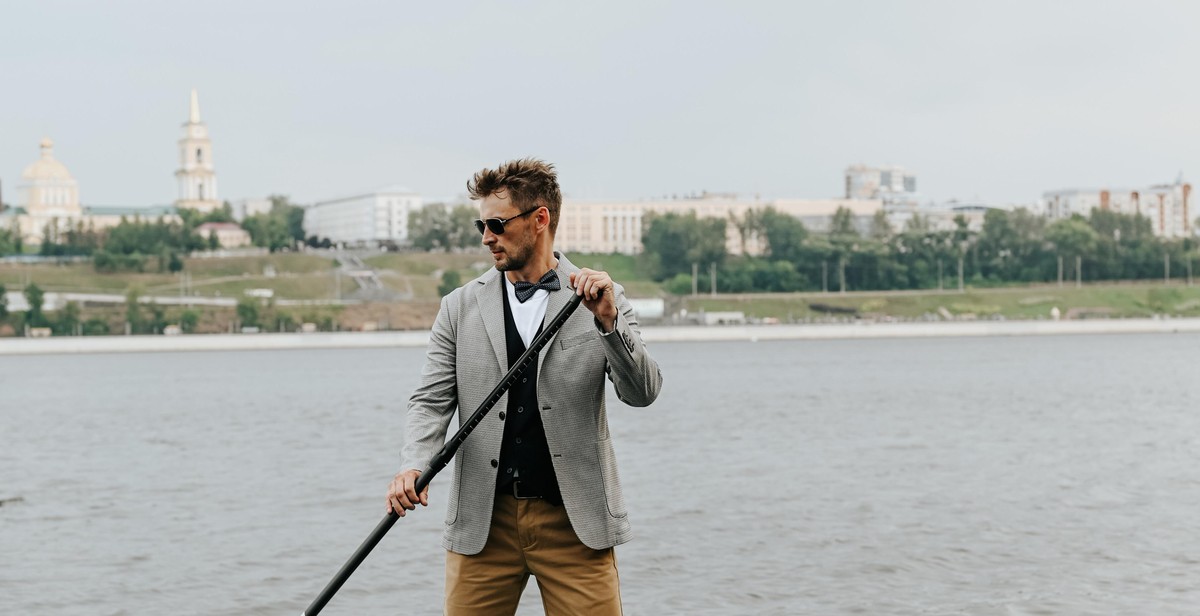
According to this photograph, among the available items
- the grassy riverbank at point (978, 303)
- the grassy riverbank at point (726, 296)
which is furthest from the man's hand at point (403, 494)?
the grassy riverbank at point (978, 303)

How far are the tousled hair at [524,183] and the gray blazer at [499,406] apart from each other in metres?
0.25

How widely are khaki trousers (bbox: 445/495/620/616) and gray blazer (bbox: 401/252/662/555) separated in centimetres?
6

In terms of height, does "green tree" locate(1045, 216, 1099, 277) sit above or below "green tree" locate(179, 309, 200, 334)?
above

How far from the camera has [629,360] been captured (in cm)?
511

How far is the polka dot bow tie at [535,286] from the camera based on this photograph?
17.7ft

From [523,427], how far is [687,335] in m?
107

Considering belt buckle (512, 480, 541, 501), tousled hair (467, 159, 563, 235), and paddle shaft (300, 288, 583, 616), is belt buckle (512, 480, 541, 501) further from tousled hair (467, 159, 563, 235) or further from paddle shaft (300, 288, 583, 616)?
tousled hair (467, 159, 563, 235)

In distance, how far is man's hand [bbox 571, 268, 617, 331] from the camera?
4.88m

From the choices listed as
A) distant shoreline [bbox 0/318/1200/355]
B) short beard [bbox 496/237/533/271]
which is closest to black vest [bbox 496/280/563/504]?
short beard [bbox 496/237/533/271]

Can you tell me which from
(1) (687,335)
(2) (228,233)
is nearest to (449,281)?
(1) (687,335)

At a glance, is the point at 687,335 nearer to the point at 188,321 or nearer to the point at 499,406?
the point at 188,321

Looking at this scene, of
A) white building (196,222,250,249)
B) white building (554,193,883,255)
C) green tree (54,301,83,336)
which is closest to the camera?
green tree (54,301,83,336)

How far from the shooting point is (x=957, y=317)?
120750 mm

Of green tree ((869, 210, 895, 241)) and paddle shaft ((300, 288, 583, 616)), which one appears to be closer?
paddle shaft ((300, 288, 583, 616))
